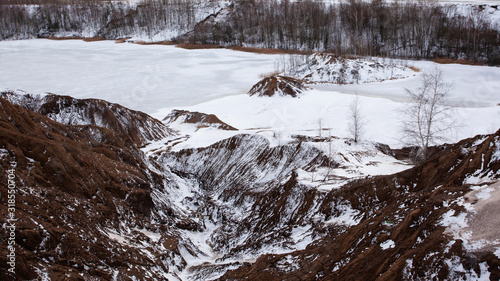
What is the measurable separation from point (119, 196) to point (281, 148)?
40.8 ft

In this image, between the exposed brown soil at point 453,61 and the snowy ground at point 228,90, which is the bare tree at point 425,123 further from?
the exposed brown soil at point 453,61

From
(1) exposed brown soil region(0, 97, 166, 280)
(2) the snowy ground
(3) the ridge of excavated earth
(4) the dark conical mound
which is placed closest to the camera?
(3) the ridge of excavated earth

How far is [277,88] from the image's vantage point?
177 feet

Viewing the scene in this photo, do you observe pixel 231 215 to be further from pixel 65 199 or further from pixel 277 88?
pixel 277 88

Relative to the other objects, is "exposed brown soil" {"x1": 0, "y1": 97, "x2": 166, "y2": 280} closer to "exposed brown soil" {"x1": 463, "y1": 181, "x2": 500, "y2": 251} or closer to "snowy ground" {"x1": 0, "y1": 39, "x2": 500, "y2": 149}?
"exposed brown soil" {"x1": 463, "y1": 181, "x2": 500, "y2": 251}

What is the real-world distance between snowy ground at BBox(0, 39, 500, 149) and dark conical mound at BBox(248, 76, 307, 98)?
4.59 feet

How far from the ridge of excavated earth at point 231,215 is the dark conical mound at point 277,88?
24101mm

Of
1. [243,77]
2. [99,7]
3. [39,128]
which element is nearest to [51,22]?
[99,7]

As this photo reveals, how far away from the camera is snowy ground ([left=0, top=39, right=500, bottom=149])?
3747 cm

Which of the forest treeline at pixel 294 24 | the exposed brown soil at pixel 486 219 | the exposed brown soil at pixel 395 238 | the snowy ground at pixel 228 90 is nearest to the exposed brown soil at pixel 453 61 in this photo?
the snowy ground at pixel 228 90

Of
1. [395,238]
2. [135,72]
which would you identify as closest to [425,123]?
[395,238]

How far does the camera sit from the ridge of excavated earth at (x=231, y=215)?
9.80 meters

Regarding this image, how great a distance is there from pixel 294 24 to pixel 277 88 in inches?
2312

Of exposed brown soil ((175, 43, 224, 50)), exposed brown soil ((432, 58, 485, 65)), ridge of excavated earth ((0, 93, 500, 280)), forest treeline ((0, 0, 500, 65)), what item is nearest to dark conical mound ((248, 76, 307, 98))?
ridge of excavated earth ((0, 93, 500, 280))
